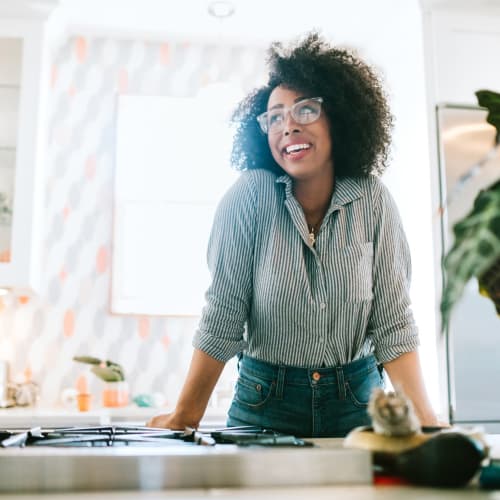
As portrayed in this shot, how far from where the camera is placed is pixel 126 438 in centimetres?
85

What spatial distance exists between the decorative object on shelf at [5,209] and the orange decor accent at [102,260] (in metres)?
0.53

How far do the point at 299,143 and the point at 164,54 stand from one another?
7.04 feet

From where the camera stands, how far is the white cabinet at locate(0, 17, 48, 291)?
2.64 meters

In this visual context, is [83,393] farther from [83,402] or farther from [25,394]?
[25,394]

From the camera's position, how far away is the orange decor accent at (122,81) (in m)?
3.26

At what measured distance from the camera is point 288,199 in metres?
1.35

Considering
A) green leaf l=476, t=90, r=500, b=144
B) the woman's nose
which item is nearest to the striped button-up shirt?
the woman's nose

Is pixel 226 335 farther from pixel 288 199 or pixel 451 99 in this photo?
pixel 451 99

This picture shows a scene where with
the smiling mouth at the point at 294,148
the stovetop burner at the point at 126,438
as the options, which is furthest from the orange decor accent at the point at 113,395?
the stovetop burner at the point at 126,438

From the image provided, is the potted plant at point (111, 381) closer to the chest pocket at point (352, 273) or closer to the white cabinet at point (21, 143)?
the white cabinet at point (21, 143)

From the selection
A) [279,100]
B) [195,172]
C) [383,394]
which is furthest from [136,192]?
[383,394]

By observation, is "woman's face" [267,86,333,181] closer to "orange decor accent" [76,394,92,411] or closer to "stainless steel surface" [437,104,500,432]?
"stainless steel surface" [437,104,500,432]

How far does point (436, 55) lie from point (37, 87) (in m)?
1.62

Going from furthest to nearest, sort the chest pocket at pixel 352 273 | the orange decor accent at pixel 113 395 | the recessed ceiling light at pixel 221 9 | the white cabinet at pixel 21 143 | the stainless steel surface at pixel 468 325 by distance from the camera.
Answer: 1. the recessed ceiling light at pixel 221 9
2. the orange decor accent at pixel 113 395
3. the white cabinet at pixel 21 143
4. the stainless steel surface at pixel 468 325
5. the chest pocket at pixel 352 273
